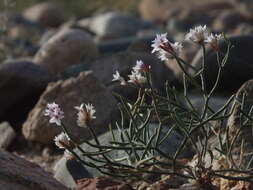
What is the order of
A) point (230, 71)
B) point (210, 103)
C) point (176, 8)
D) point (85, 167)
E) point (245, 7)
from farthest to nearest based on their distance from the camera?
point (176, 8) → point (245, 7) → point (230, 71) → point (210, 103) → point (85, 167)

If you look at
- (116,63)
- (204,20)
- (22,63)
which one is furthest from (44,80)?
(204,20)

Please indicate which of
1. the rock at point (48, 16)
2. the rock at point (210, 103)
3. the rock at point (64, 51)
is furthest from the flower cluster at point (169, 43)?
the rock at point (48, 16)

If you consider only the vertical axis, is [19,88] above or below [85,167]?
above

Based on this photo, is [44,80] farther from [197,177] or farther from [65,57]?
[197,177]

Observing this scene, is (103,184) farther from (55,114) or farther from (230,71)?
(230,71)

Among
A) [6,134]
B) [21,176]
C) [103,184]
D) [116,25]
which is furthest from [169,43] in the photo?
[116,25]

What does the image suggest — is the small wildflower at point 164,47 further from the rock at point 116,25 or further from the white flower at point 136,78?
the rock at point 116,25
